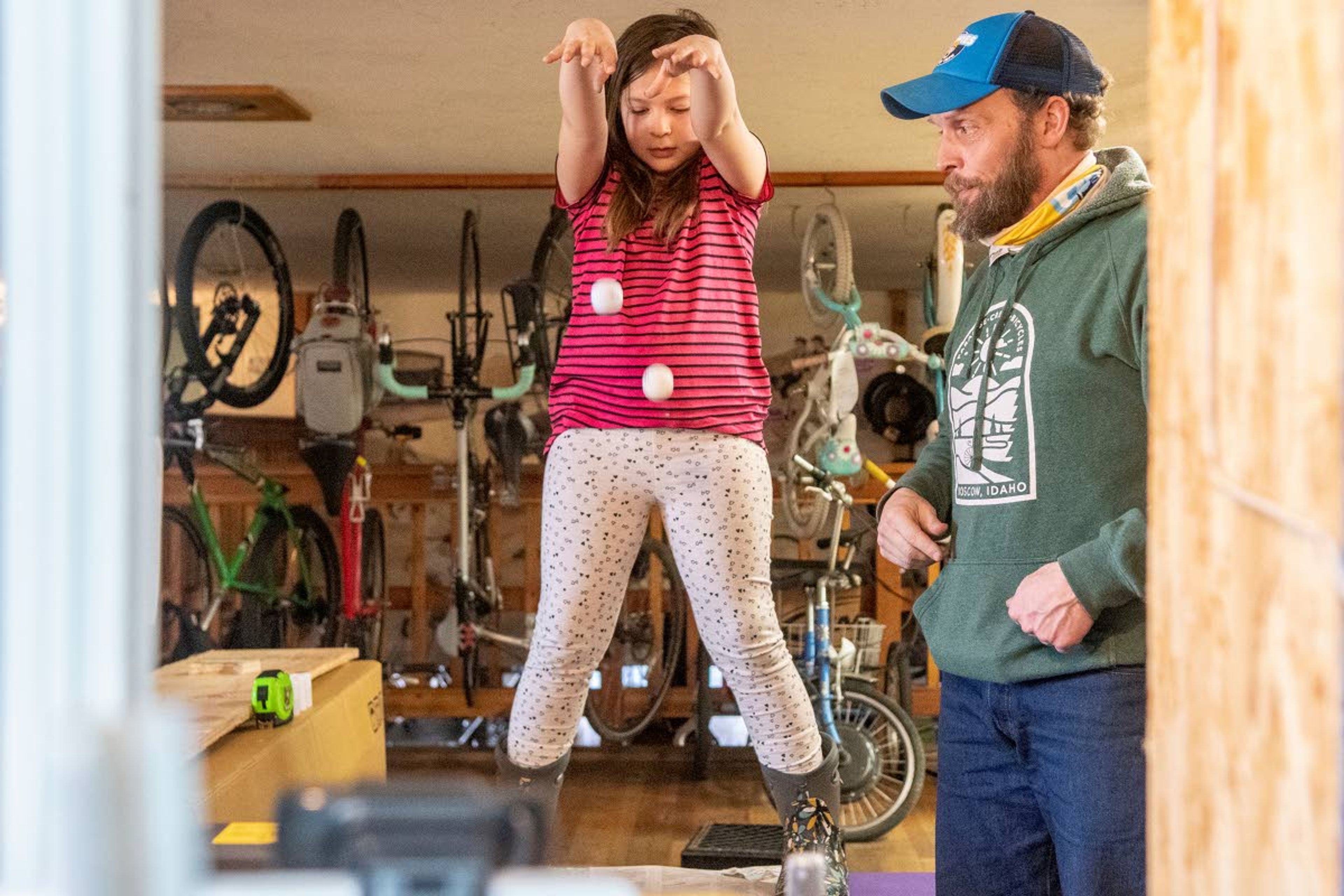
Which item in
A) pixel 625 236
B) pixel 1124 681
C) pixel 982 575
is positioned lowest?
pixel 1124 681

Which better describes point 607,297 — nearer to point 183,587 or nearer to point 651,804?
point 651,804

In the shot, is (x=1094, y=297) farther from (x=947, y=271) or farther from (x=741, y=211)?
(x=947, y=271)

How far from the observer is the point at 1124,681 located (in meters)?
1.49

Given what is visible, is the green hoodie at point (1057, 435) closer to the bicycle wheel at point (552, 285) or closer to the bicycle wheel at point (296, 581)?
the bicycle wheel at point (552, 285)

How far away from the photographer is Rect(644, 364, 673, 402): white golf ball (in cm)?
209

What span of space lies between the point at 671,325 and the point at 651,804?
104 inches

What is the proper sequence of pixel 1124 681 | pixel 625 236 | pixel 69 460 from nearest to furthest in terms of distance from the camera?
pixel 69 460
pixel 1124 681
pixel 625 236

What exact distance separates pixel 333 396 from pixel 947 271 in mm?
2303

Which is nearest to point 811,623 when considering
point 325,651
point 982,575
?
point 325,651

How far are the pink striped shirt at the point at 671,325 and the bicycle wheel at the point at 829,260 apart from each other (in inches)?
97.9

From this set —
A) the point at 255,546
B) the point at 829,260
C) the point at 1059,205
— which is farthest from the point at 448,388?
the point at 1059,205

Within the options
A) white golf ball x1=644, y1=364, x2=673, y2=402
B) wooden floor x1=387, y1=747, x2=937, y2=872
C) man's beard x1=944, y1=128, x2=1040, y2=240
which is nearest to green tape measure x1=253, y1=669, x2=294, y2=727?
wooden floor x1=387, y1=747, x2=937, y2=872

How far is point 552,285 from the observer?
5.06 meters

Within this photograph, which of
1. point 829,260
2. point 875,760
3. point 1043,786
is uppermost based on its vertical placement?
point 829,260
